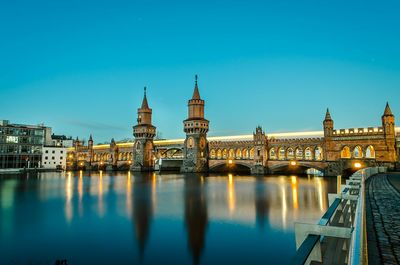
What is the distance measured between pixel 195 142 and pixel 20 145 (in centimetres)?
5414

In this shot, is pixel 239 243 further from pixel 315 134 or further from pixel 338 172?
pixel 315 134

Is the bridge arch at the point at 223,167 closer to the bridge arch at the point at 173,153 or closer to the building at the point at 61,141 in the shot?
the bridge arch at the point at 173,153

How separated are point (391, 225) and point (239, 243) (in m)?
7.78

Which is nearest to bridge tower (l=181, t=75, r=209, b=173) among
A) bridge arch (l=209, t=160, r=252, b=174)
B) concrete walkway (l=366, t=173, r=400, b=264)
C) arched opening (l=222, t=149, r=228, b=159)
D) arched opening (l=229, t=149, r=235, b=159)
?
bridge arch (l=209, t=160, r=252, b=174)

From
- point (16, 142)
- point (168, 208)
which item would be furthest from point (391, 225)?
point (16, 142)

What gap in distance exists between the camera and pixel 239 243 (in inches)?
595

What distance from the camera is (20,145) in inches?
3339

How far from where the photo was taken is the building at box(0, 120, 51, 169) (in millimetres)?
81312

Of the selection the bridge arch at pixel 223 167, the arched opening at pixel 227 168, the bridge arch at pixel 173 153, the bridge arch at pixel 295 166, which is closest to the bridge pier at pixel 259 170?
the bridge arch at pixel 295 166

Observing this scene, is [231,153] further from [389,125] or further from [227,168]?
[389,125]

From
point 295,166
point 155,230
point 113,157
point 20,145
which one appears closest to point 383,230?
point 155,230

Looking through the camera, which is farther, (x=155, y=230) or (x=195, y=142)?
(x=195, y=142)

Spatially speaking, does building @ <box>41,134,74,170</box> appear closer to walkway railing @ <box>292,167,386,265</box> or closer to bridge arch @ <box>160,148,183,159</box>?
bridge arch @ <box>160,148,183,159</box>

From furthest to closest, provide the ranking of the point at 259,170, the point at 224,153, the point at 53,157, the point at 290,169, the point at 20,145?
the point at 53,157 < the point at 20,145 < the point at 224,153 < the point at 290,169 < the point at 259,170
